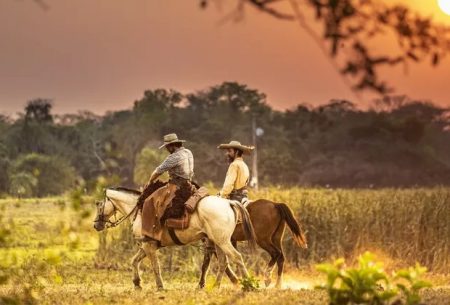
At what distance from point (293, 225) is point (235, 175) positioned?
1.43m

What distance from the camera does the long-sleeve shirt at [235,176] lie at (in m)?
18.6

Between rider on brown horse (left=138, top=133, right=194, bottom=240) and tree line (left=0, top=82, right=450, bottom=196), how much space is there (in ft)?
183

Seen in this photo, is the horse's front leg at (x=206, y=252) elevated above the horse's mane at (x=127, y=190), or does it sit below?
below

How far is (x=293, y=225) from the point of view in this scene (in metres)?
19.2

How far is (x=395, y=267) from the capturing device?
24.3m

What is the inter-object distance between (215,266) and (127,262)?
2.42 meters

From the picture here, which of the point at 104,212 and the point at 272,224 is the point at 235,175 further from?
the point at 104,212

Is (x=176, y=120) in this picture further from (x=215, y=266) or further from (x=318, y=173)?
(x=215, y=266)

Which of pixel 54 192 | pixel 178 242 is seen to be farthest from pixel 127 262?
pixel 54 192

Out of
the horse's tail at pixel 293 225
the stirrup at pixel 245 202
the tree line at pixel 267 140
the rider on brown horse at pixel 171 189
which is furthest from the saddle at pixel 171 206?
the tree line at pixel 267 140

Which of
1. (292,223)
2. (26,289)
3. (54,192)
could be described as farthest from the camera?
(54,192)

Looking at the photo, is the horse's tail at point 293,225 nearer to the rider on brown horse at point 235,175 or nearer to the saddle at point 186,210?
the rider on brown horse at point 235,175

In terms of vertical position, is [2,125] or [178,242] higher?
[2,125]

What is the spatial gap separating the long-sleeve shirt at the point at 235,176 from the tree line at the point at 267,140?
179 ft
